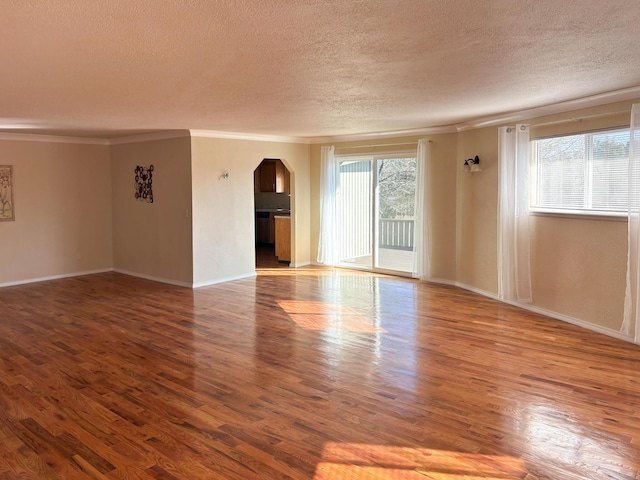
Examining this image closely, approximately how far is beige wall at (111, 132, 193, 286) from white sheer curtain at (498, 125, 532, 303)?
440cm

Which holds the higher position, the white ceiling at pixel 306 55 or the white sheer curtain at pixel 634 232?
the white ceiling at pixel 306 55

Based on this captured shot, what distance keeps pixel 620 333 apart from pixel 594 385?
1.44 meters

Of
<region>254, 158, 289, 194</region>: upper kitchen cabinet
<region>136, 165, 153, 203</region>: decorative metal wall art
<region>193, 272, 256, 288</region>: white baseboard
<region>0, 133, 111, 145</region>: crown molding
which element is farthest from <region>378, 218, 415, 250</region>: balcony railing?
<region>0, 133, 111, 145</region>: crown molding

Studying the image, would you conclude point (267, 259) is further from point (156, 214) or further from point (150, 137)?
point (150, 137)

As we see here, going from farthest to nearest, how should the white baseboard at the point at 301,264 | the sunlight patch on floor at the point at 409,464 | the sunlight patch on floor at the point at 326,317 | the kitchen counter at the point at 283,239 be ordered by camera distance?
the kitchen counter at the point at 283,239, the white baseboard at the point at 301,264, the sunlight patch on floor at the point at 326,317, the sunlight patch on floor at the point at 409,464

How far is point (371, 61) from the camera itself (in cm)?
340

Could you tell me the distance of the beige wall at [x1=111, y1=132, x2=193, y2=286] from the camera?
7.55 m

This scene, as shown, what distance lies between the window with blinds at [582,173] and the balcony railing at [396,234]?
96.2 inches

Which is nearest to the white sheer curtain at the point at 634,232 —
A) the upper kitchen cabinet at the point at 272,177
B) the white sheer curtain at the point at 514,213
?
the white sheer curtain at the point at 514,213

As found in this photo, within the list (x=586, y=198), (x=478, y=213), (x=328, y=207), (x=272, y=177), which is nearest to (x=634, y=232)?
(x=586, y=198)

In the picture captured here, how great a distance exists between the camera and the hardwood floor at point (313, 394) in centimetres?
279

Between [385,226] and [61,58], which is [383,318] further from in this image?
[61,58]

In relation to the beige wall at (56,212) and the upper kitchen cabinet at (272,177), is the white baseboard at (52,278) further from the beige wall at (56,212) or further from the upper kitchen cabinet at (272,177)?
the upper kitchen cabinet at (272,177)

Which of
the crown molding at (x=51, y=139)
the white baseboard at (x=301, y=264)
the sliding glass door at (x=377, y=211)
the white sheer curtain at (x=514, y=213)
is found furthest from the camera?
the white baseboard at (x=301, y=264)
